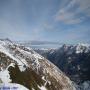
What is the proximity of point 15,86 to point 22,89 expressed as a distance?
5241mm

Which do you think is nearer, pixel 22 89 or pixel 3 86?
pixel 3 86

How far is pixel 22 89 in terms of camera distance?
102m

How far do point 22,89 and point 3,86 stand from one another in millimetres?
9931

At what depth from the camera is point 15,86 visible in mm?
98438

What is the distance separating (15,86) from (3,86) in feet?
17.1

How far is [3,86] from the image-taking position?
96250 mm
